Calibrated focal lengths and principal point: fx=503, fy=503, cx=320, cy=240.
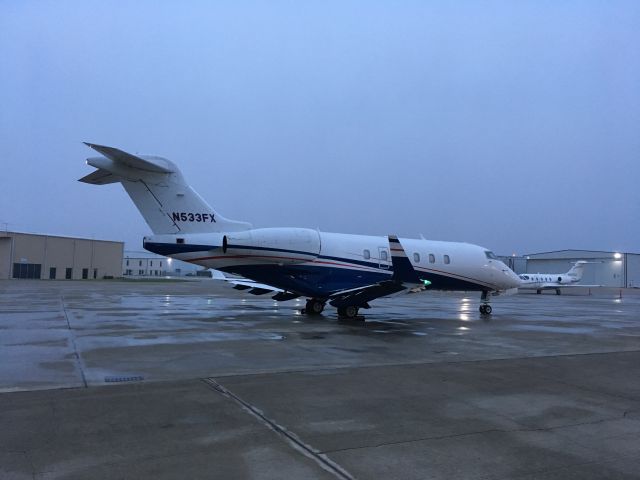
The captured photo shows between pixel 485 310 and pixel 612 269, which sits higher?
pixel 612 269

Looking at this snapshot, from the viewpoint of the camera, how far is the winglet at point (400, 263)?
16.6 metres

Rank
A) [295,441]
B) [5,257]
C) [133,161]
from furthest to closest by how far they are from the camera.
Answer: [5,257]
[133,161]
[295,441]

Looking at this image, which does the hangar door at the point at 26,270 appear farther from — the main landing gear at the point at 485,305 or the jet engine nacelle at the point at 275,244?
the main landing gear at the point at 485,305

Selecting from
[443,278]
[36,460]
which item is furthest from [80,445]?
[443,278]

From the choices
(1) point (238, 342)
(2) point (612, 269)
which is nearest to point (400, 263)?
(1) point (238, 342)

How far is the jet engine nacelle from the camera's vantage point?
18094 millimetres

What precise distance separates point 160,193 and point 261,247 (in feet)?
13.2

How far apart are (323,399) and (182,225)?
12.6 m

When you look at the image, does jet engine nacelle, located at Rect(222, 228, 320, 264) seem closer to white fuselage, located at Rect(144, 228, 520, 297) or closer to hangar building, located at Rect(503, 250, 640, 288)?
white fuselage, located at Rect(144, 228, 520, 297)

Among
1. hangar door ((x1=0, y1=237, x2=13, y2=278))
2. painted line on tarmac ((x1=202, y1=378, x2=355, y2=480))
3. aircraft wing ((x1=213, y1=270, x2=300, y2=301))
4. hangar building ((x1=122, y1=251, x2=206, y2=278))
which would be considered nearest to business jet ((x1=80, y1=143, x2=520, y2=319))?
aircraft wing ((x1=213, y1=270, x2=300, y2=301))

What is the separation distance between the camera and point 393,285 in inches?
681

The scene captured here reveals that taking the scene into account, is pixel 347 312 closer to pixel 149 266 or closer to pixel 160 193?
pixel 160 193

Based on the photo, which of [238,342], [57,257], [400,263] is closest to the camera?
[238,342]

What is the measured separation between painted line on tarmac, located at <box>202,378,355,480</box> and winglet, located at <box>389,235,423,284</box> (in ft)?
33.5
